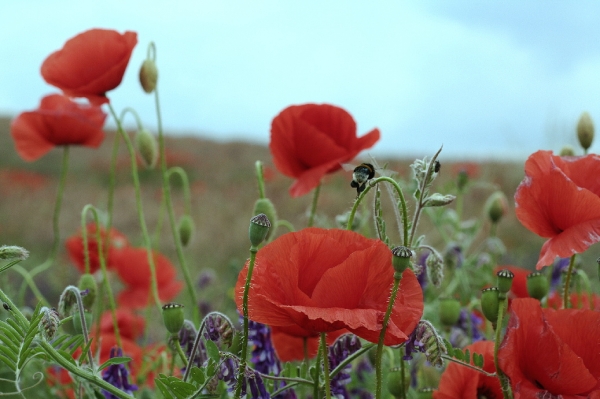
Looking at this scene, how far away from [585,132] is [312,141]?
380 mm

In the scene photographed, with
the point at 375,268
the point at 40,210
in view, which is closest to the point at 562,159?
the point at 375,268

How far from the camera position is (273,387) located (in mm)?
800

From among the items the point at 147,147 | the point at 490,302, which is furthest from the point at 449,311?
the point at 147,147

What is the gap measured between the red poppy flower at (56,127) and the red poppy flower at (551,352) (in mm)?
954

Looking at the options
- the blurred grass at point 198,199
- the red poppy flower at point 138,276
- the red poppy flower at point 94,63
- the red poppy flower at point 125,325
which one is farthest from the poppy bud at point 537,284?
the blurred grass at point 198,199

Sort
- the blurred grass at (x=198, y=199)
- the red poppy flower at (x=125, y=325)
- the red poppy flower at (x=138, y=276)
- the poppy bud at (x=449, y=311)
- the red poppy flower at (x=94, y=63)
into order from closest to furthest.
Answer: the poppy bud at (x=449, y=311) < the red poppy flower at (x=94, y=63) < the red poppy flower at (x=125, y=325) < the red poppy flower at (x=138, y=276) < the blurred grass at (x=198, y=199)

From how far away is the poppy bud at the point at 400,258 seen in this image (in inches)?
21.4

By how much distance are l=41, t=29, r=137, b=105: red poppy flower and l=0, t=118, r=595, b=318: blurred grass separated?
300cm

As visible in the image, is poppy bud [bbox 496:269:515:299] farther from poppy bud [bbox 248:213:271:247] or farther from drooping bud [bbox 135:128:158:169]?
drooping bud [bbox 135:128:158:169]

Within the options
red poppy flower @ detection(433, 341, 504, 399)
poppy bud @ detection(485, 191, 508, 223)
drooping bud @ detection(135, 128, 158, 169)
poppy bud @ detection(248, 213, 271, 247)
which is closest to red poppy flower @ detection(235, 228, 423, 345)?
poppy bud @ detection(248, 213, 271, 247)

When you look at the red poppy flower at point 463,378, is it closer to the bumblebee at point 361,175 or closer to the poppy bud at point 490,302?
the poppy bud at point 490,302

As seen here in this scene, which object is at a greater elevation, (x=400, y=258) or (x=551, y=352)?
(x=400, y=258)

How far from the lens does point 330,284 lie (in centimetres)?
58

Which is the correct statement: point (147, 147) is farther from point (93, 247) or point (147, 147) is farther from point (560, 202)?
point (560, 202)
